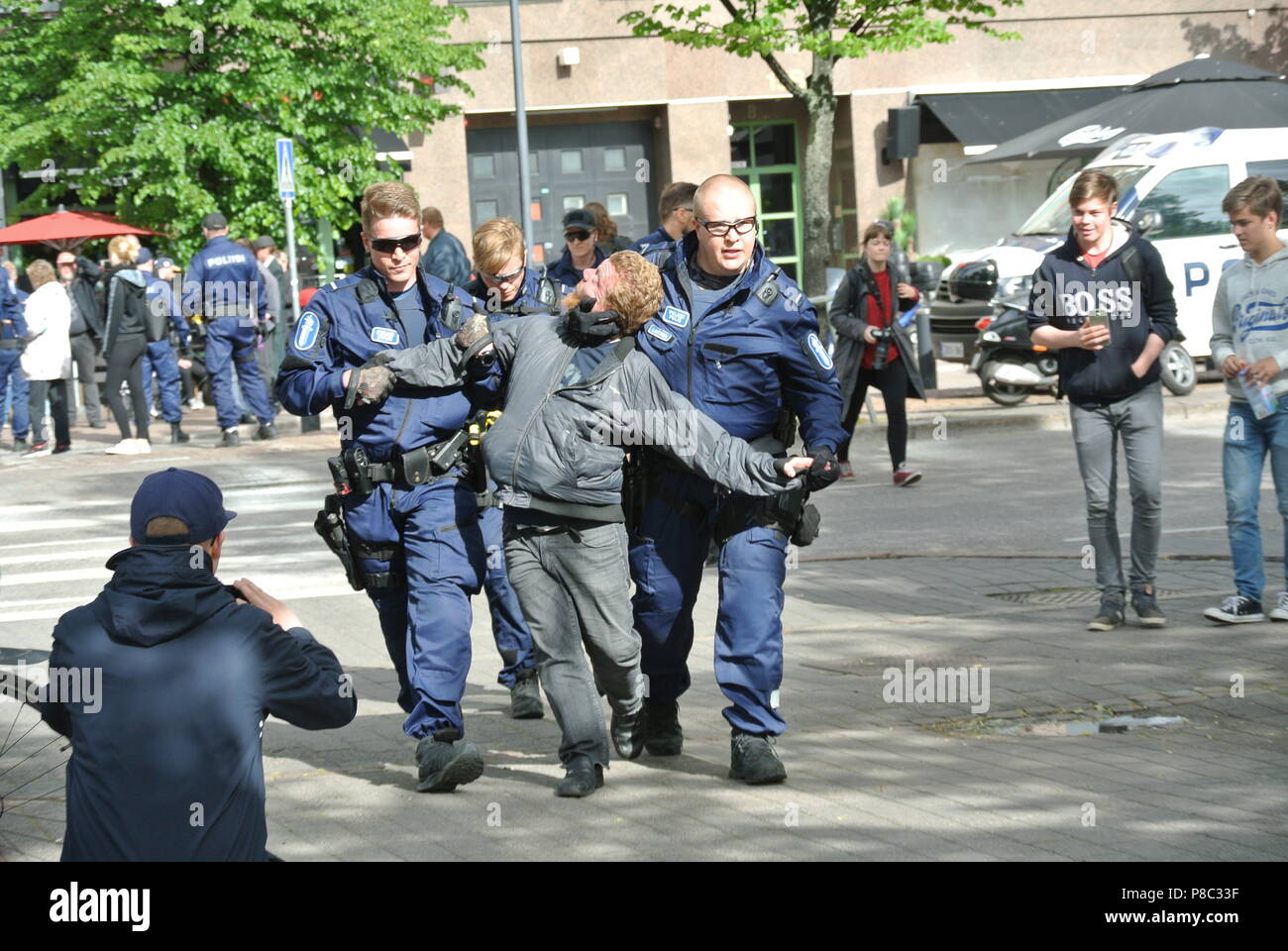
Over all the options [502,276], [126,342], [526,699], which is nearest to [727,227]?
[502,276]

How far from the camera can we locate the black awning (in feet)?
100

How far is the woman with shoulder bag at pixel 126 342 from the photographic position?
17281 mm

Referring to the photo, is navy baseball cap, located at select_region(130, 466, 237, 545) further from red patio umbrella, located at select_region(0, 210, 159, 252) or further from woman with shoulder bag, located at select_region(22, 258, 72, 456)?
red patio umbrella, located at select_region(0, 210, 159, 252)

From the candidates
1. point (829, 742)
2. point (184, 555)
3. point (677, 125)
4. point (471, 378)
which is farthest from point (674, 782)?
point (677, 125)

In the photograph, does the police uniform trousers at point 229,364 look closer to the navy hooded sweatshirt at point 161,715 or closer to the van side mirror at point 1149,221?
the van side mirror at point 1149,221

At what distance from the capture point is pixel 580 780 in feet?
19.2

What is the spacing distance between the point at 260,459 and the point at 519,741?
1015cm

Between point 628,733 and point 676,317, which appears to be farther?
point 628,733

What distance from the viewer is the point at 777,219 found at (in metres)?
32.4

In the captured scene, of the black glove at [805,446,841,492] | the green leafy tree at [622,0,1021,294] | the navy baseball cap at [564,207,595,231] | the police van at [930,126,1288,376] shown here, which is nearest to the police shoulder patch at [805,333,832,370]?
the black glove at [805,446,841,492]

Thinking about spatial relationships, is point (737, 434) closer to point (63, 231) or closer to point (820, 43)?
point (820, 43)

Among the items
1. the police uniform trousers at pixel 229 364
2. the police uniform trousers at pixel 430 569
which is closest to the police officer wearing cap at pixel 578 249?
the police uniform trousers at pixel 430 569

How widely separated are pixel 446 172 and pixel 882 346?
1782 cm
